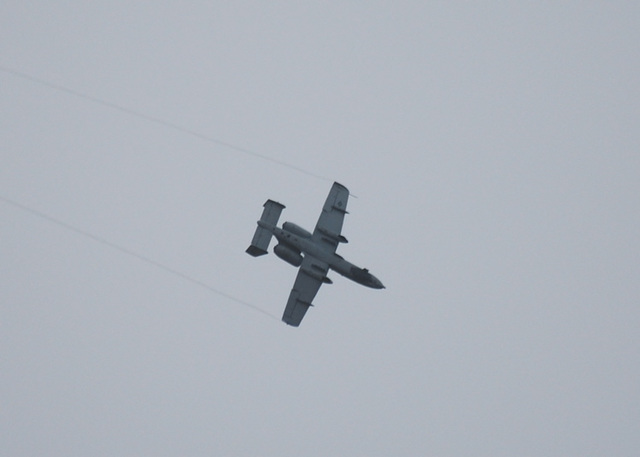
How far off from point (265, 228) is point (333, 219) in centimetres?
553

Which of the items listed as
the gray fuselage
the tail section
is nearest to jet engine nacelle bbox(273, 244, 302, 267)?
the gray fuselage

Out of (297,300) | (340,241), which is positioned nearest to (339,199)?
(340,241)

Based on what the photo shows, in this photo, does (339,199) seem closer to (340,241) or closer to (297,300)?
(340,241)

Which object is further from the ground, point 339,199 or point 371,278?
point 339,199

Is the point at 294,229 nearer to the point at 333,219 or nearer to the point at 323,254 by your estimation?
the point at 323,254

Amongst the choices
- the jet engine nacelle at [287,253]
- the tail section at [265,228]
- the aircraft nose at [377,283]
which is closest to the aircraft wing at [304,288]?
the jet engine nacelle at [287,253]

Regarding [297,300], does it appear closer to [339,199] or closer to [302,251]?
[302,251]

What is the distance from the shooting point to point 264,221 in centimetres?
6619

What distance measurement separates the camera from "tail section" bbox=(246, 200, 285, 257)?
66.0 m

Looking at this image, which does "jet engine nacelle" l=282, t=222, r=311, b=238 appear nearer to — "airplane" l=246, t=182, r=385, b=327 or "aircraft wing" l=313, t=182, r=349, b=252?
"airplane" l=246, t=182, r=385, b=327

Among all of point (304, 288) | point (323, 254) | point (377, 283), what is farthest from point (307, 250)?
point (377, 283)

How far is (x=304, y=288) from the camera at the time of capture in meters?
67.2

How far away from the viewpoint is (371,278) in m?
66.3

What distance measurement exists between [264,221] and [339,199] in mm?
6438
